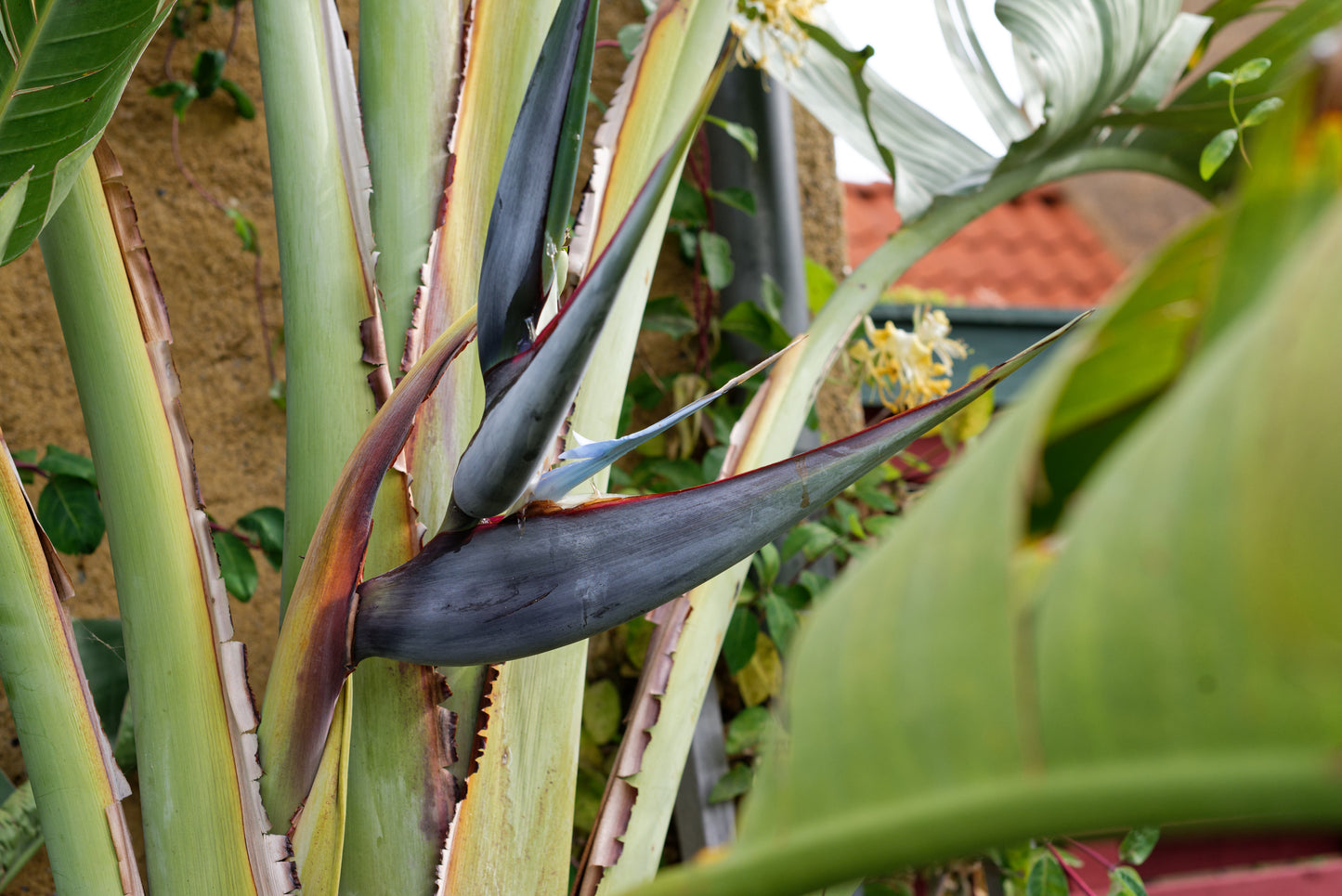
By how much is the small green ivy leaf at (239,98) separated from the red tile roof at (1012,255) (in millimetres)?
1201

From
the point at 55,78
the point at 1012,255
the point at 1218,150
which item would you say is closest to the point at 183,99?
the point at 55,78

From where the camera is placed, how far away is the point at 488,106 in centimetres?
51

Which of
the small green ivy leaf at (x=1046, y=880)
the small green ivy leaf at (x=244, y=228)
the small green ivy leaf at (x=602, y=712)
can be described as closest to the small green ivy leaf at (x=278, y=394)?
the small green ivy leaf at (x=244, y=228)

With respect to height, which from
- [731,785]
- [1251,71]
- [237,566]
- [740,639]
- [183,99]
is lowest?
[731,785]

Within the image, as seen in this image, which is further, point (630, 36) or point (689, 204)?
point (689, 204)

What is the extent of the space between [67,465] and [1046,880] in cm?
84

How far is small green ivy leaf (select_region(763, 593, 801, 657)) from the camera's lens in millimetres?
802

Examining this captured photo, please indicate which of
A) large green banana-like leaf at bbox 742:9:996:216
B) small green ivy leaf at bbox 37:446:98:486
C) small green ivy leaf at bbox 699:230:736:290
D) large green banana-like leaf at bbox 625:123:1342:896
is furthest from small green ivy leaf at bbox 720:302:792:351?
large green banana-like leaf at bbox 625:123:1342:896

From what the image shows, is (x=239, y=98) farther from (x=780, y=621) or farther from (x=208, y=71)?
(x=780, y=621)

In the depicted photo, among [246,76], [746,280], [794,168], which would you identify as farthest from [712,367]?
[246,76]

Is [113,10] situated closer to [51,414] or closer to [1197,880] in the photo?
[51,414]

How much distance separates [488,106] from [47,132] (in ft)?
0.69

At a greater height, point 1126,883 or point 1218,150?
point 1218,150

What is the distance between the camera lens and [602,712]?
87cm
